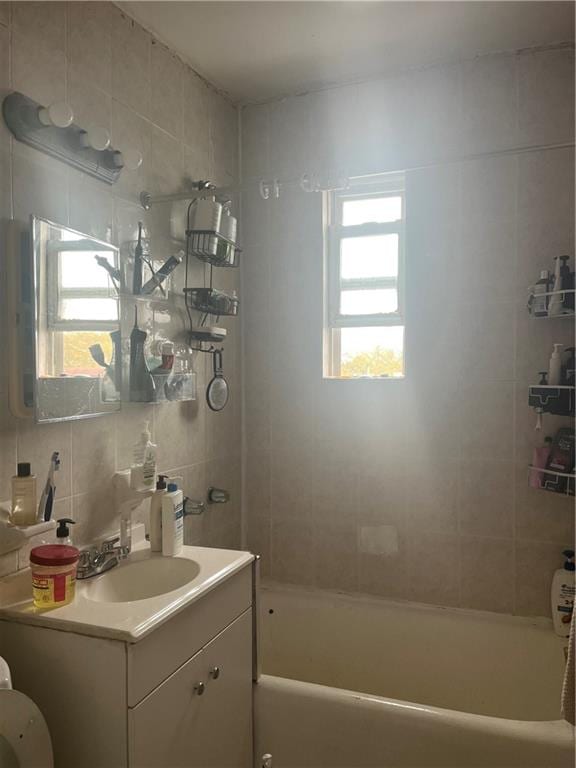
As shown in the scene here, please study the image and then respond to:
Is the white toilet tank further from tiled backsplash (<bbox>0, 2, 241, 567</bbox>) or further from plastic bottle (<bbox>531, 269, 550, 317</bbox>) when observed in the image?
plastic bottle (<bbox>531, 269, 550, 317</bbox>)

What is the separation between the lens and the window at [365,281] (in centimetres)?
248

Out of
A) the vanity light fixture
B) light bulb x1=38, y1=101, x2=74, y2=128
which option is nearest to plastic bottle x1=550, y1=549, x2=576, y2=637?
the vanity light fixture

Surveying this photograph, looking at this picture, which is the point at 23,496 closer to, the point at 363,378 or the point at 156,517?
the point at 156,517

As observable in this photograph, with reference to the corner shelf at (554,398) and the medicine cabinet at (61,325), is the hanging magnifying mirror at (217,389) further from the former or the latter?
the corner shelf at (554,398)

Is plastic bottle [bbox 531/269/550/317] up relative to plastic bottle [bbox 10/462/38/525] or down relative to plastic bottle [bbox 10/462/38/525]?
up

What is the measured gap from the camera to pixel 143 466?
1.74 meters

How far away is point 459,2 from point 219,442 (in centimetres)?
181

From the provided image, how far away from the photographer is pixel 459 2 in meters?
1.87

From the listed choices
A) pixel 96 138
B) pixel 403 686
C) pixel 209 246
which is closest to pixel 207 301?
pixel 209 246

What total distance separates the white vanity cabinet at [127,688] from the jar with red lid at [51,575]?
0.06 m

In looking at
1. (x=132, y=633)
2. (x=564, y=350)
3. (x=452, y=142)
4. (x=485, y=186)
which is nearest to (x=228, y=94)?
(x=452, y=142)

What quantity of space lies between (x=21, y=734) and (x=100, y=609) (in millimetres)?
264

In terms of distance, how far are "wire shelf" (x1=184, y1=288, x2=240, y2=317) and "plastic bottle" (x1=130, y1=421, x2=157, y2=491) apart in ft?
1.82

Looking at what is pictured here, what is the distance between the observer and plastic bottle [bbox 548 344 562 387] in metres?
2.03
